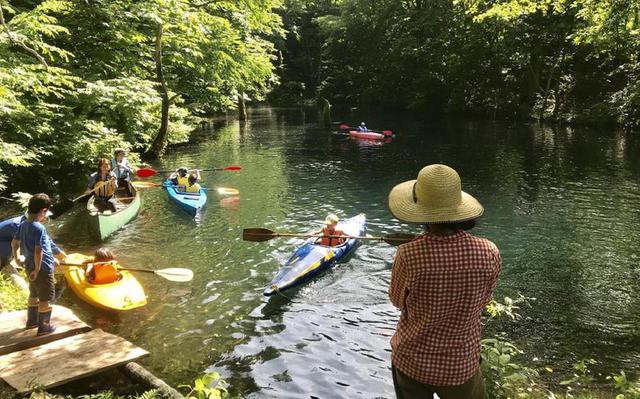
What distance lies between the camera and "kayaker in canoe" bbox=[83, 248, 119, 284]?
8.24 m

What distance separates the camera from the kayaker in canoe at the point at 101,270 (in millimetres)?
8242

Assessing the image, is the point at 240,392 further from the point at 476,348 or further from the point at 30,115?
the point at 30,115

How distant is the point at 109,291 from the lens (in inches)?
314

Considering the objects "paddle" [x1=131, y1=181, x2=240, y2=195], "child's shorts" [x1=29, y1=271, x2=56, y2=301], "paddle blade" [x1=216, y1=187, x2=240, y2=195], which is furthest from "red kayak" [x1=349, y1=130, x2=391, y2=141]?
"child's shorts" [x1=29, y1=271, x2=56, y2=301]

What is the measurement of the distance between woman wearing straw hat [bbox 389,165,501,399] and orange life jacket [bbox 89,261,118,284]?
6.53 metres

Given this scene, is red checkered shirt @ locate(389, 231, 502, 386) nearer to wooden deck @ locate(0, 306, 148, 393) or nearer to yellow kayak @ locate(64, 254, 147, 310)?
wooden deck @ locate(0, 306, 148, 393)

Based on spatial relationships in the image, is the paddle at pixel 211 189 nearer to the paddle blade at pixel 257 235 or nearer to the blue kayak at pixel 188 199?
the blue kayak at pixel 188 199

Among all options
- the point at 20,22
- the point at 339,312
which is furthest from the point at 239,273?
the point at 20,22

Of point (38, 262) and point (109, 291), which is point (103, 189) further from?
point (38, 262)

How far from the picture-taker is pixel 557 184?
16.5 metres

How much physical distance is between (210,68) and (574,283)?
1725 centimetres

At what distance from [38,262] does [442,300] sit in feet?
16.0

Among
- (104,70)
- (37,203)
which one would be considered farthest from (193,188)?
(37,203)

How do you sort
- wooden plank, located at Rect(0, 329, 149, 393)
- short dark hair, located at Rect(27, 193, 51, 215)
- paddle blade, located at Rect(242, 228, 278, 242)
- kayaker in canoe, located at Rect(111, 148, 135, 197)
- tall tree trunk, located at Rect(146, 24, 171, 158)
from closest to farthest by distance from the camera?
wooden plank, located at Rect(0, 329, 149, 393) < short dark hair, located at Rect(27, 193, 51, 215) < paddle blade, located at Rect(242, 228, 278, 242) < kayaker in canoe, located at Rect(111, 148, 135, 197) < tall tree trunk, located at Rect(146, 24, 171, 158)
